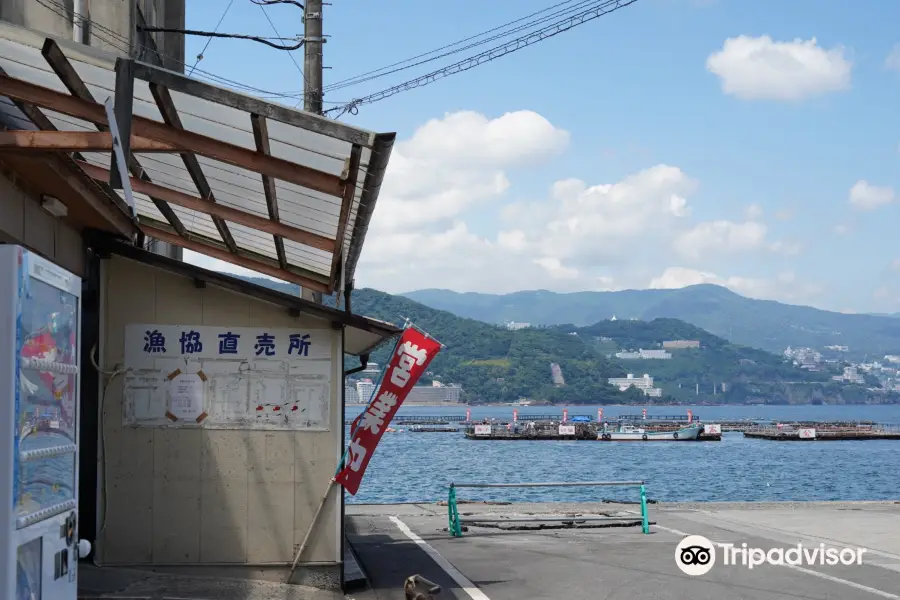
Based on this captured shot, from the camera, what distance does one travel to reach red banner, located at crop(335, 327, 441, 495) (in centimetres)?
1103

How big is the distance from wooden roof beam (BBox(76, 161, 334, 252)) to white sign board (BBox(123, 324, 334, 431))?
112cm

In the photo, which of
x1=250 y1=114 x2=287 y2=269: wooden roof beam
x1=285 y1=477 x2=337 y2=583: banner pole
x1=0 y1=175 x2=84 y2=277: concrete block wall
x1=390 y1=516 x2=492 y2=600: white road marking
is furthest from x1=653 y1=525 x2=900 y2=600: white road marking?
x1=0 y1=175 x2=84 y2=277: concrete block wall

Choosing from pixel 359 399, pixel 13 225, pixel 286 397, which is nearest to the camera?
pixel 13 225

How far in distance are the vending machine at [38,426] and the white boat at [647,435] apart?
327 feet

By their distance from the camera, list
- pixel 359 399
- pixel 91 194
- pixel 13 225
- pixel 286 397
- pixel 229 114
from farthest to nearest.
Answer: pixel 359 399, pixel 286 397, pixel 91 194, pixel 13 225, pixel 229 114

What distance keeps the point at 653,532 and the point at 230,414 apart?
361 inches

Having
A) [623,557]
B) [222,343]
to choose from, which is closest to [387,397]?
[222,343]

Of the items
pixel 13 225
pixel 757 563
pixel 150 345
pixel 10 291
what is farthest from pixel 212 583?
pixel 757 563

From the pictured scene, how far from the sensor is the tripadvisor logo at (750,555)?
44.8 feet

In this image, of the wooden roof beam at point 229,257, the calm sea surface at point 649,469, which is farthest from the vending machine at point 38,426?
the calm sea surface at point 649,469

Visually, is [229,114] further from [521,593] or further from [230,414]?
[521,593]

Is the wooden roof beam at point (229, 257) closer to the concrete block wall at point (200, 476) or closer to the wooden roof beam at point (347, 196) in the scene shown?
the concrete block wall at point (200, 476)

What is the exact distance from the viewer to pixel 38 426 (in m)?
5.45

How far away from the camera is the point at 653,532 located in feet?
58.5
